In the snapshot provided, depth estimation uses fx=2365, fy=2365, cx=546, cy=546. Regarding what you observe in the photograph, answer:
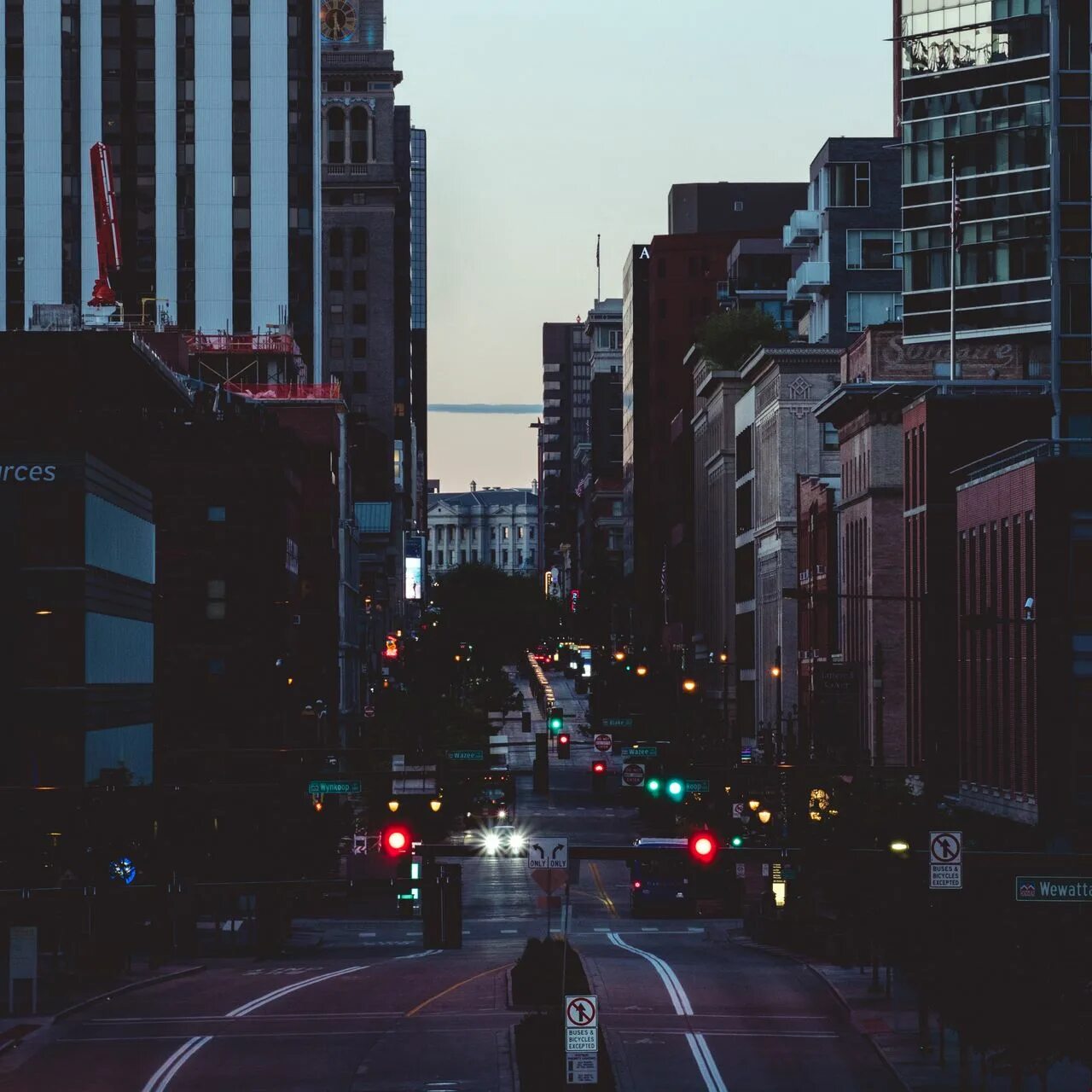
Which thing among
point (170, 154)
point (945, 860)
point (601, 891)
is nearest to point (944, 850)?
point (945, 860)

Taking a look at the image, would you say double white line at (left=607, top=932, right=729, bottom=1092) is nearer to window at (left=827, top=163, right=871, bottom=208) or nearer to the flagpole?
the flagpole

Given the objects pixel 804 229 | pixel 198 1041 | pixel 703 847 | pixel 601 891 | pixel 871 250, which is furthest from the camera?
pixel 804 229

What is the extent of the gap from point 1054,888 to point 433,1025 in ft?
61.2

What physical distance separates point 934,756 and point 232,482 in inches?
2988

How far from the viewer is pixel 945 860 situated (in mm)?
47906

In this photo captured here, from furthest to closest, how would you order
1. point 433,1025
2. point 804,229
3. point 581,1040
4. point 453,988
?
point 804,229 < point 453,988 < point 433,1025 < point 581,1040

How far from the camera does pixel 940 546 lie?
108 m

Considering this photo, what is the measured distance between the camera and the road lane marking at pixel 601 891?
325 feet

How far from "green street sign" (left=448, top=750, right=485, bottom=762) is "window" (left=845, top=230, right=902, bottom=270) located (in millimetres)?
103215

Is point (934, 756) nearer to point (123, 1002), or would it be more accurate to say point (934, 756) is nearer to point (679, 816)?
point (123, 1002)

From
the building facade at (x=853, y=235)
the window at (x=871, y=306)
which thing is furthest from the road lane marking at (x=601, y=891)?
the window at (x=871, y=306)

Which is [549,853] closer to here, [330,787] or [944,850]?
[944,850]

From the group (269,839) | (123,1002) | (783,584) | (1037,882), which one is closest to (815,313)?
(783,584)

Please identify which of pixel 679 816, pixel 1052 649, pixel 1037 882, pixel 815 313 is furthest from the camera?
pixel 815 313
